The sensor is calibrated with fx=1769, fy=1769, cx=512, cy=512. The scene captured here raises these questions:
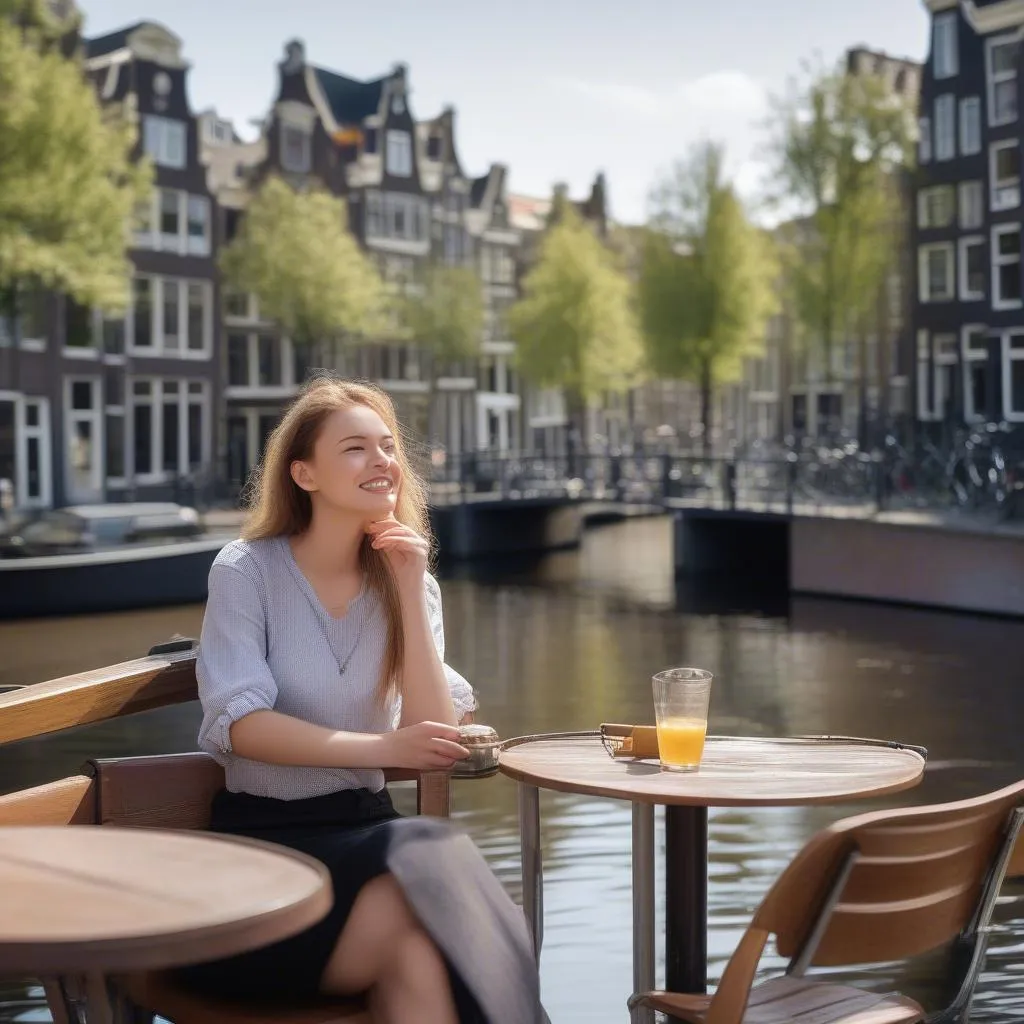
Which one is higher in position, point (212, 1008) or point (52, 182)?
point (52, 182)

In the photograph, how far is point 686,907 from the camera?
96.4 inches

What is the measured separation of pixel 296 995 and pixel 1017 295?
22.2 m

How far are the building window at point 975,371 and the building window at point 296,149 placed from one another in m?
11.9

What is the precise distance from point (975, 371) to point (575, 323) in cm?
850

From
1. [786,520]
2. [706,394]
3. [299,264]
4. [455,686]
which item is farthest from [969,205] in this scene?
[455,686]

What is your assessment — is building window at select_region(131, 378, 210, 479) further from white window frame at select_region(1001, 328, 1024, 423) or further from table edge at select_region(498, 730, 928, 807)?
table edge at select_region(498, 730, 928, 807)

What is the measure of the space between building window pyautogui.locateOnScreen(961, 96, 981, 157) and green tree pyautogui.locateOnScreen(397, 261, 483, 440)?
9497 mm

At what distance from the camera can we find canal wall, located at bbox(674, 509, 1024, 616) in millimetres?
14242

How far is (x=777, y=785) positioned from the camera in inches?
88.1

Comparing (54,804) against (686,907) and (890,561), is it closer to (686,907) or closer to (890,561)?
(686,907)

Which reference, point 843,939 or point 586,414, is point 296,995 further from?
point 586,414

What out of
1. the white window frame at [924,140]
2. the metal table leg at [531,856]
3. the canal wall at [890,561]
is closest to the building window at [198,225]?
the canal wall at [890,561]

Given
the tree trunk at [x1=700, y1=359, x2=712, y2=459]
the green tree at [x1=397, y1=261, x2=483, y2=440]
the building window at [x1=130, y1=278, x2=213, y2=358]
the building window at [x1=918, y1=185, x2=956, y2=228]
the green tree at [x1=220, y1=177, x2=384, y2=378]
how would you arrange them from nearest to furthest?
the building window at [x1=918, y1=185, x2=956, y2=228] < the building window at [x1=130, y1=278, x2=213, y2=358] < the green tree at [x1=220, y1=177, x2=384, y2=378] < the tree trunk at [x1=700, y1=359, x2=712, y2=459] < the green tree at [x1=397, y1=261, x2=483, y2=440]

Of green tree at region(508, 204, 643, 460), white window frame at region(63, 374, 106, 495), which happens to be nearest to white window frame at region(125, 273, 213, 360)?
white window frame at region(63, 374, 106, 495)
